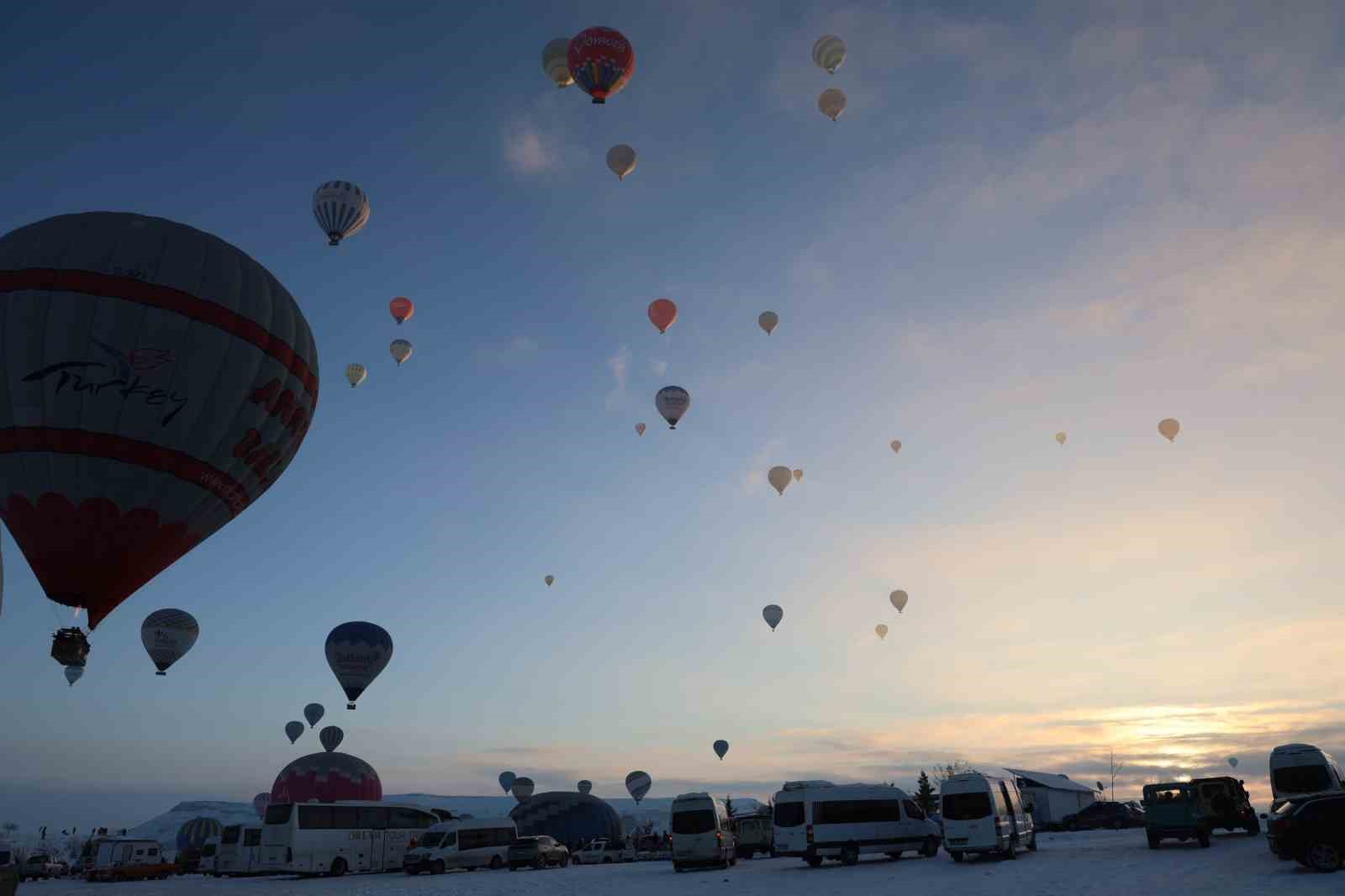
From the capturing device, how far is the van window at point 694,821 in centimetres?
2961

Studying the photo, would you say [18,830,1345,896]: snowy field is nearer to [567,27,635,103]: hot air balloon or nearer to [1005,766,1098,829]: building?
[567,27,635,103]: hot air balloon

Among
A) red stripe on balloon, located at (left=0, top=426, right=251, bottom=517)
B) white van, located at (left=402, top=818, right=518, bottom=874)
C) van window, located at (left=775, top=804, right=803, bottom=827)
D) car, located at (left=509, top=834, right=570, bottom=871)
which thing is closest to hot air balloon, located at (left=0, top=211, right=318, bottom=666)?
red stripe on balloon, located at (left=0, top=426, right=251, bottom=517)

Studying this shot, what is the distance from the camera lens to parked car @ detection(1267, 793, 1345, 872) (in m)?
18.2

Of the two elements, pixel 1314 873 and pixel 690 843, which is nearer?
pixel 1314 873

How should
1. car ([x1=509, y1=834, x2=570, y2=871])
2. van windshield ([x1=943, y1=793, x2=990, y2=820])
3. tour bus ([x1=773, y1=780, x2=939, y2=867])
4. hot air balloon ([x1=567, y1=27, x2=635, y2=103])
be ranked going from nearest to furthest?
van windshield ([x1=943, y1=793, x2=990, y2=820]), tour bus ([x1=773, y1=780, x2=939, y2=867]), hot air balloon ([x1=567, y1=27, x2=635, y2=103]), car ([x1=509, y1=834, x2=570, y2=871])

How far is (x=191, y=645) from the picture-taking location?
45156mm

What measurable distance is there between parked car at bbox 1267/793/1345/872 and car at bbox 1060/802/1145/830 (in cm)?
4524

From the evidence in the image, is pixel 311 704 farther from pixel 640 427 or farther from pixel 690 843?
pixel 690 843

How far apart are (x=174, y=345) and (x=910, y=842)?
25.2 meters

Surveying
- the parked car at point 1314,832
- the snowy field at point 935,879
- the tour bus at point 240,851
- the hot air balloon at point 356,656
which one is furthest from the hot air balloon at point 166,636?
the parked car at point 1314,832

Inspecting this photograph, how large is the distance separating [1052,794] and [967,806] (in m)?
64.4

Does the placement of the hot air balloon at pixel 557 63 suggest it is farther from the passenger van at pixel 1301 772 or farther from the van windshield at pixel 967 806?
the passenger van at pixel 1301 772

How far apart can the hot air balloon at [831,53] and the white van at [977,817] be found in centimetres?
2819

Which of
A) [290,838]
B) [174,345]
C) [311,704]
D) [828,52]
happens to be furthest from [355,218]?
[311,704]
